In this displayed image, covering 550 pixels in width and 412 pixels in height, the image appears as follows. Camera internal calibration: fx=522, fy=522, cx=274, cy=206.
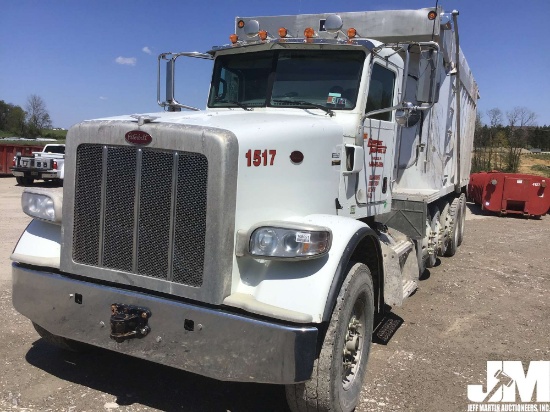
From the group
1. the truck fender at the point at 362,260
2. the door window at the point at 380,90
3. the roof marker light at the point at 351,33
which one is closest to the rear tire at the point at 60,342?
the truck fender at the point at 362,260

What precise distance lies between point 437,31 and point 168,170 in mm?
4045

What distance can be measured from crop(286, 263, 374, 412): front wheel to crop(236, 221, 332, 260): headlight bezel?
1.48ft

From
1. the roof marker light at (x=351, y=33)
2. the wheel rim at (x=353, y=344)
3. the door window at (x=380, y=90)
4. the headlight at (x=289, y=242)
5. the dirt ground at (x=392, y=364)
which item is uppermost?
the roof marker light at (x=351, y=33)

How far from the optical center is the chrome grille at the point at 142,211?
313cm

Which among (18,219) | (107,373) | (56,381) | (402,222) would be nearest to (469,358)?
(402,222)

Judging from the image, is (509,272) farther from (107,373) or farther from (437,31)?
(107,373)

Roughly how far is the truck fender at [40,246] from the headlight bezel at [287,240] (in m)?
1.46

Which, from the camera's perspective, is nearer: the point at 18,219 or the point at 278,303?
the point at 278,303

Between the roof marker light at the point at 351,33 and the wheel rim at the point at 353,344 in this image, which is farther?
the roof marker light at the point at 351,33

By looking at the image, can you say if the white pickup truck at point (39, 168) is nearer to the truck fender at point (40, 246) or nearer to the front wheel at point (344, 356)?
the truck fender at point (40, 246)

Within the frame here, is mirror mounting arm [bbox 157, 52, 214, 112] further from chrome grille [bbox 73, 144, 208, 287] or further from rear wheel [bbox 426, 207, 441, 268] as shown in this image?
rear wheel [bbox 426, 207, 441, 268]

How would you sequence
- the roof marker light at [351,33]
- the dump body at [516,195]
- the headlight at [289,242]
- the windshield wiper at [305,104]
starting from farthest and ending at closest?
the dump body at [516,195]
the roof marker light at [351,33]
the windshield wiper at [305,104]
the headlight at [289,242]

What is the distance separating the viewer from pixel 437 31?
19.2 feet

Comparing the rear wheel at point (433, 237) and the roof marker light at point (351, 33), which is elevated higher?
the roof marker light at point (351, 33)
